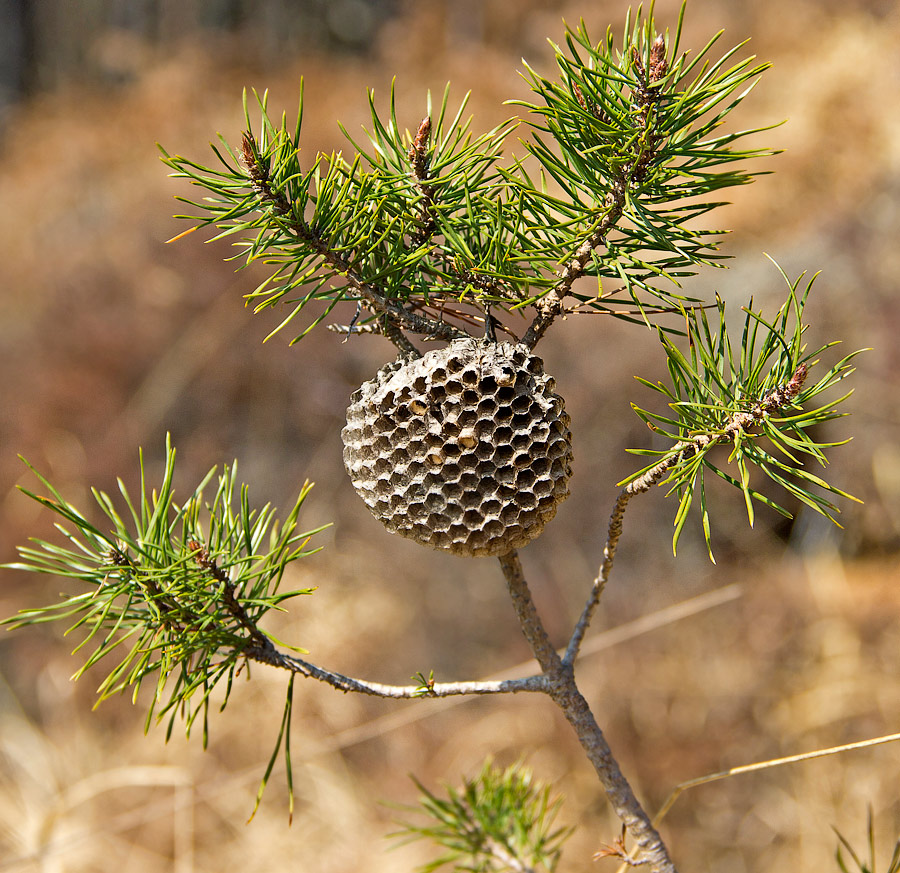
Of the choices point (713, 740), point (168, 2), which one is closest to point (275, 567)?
point (713, 740)

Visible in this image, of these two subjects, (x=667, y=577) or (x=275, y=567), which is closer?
(x=275, y=567)

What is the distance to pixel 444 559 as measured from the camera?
5.84 ft

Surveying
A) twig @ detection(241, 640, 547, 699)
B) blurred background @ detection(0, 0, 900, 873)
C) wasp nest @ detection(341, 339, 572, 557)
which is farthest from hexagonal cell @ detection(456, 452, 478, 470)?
blurred background @ detection(0, 0, 900, 873)

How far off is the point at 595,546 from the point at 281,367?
1092 millimetres

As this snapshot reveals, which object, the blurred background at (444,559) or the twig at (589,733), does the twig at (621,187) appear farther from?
the blurred background at (444,559)

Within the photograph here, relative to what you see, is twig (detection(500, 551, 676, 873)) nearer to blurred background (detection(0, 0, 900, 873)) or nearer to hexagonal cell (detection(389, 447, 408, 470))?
hexagonal cell (detection(389, 447, 408, 470))

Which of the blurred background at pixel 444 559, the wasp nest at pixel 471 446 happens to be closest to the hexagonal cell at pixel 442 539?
the wasp nest at pixel 471 446

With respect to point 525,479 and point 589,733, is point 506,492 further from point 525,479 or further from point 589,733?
point 589,733

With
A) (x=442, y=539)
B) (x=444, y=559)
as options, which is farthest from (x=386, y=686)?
(x=444, y=559)

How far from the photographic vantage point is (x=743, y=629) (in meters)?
1.46

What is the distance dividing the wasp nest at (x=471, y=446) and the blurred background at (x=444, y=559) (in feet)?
1.27

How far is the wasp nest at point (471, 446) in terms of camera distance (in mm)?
268

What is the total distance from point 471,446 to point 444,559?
1542 millimetres

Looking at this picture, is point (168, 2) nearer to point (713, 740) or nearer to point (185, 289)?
point (185, 289)
